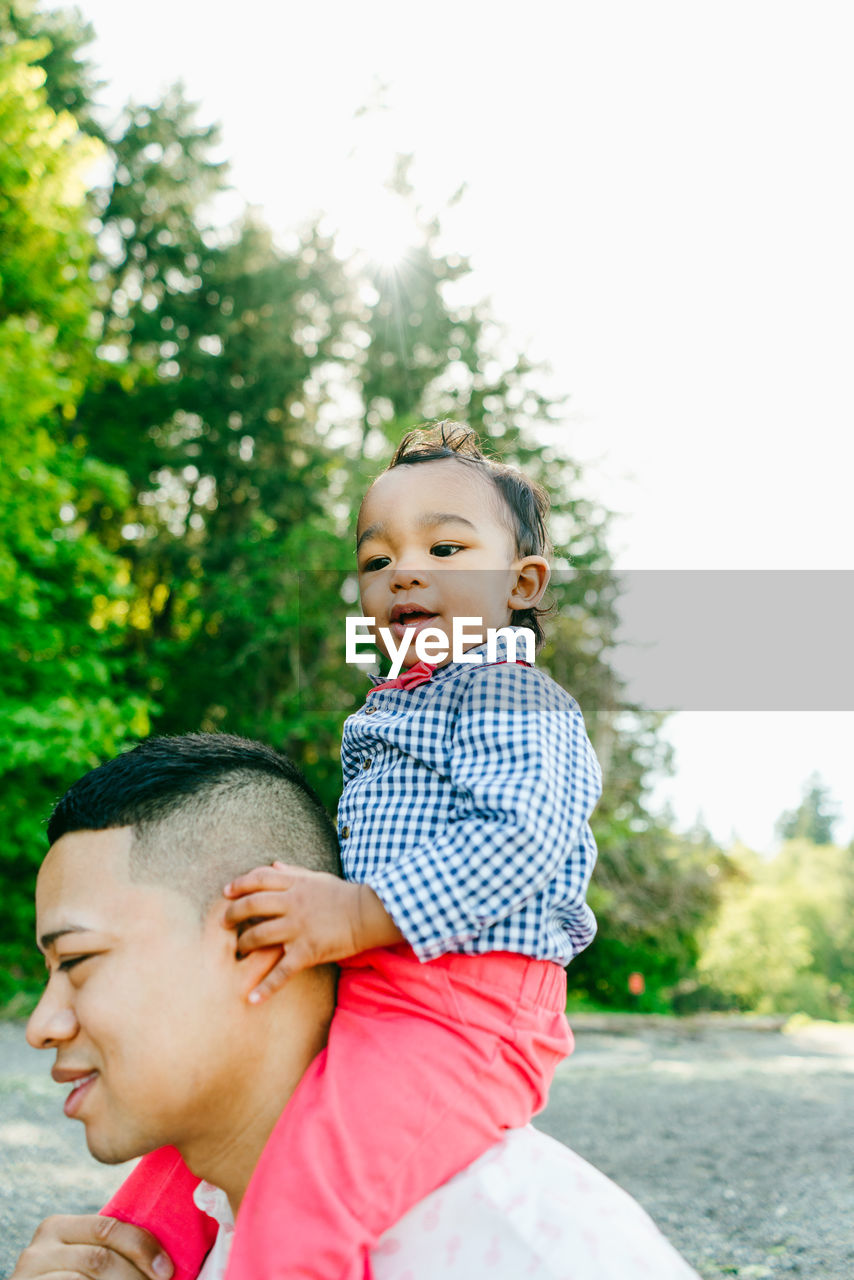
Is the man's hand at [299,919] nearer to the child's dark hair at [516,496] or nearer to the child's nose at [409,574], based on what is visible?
the child's nose at [409,574]

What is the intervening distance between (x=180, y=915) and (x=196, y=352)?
19741mm

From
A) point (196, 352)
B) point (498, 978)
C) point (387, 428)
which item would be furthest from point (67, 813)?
point (196, 352)

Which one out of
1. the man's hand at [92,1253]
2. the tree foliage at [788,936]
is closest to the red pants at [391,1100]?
the man's hand at [92,1253]

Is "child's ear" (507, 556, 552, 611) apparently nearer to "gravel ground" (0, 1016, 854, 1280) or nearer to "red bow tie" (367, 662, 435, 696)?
"red bow tie" (367, 662, 435, 696)

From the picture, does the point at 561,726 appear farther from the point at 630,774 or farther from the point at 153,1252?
the point at 630,774

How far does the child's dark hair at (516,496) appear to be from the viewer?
215cm

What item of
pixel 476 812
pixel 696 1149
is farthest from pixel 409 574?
pixel 696 1149

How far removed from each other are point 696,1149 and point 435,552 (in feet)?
18.8

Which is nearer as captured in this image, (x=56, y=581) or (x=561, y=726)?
(x=561, y=726)

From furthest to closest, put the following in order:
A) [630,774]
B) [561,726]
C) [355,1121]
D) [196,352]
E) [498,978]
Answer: [196,352], [630,774], [561,726], [498,978], [355,1121]

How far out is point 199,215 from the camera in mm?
21125

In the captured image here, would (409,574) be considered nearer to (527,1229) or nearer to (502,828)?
(502,828)

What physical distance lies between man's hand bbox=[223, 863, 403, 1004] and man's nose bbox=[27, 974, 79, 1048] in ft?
0.85

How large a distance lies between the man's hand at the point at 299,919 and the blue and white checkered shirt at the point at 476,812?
0.04 meters
